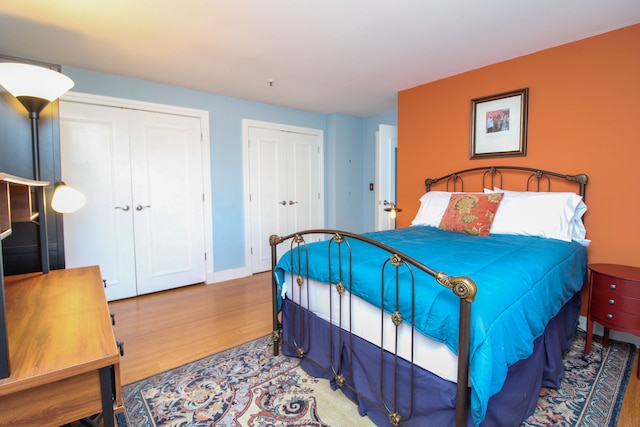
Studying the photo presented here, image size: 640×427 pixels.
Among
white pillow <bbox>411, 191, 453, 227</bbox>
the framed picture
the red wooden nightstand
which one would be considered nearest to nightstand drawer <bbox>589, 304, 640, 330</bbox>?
the red wooden nightstand

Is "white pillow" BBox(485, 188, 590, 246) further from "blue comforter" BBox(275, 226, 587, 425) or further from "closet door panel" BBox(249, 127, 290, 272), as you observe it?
"closet door panel" BBox(249, 127, 290, 272)

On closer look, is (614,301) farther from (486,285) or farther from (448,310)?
(448,310)

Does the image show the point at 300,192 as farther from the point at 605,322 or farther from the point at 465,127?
the point at 605,322

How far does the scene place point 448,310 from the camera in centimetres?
122

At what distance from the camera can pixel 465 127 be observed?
3178mm

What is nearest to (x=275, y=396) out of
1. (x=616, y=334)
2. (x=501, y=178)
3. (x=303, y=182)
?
(x=616, y=334)

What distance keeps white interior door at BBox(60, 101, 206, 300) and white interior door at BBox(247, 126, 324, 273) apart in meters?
0.73

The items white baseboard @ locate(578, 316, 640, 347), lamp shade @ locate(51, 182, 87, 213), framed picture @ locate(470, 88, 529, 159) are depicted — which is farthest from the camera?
framed picture @ locate(470, 88, 529, 159)

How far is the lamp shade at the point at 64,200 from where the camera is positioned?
5.48 feet

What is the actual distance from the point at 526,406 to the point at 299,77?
122 inches

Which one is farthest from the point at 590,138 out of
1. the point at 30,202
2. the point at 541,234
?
the point at 30,202

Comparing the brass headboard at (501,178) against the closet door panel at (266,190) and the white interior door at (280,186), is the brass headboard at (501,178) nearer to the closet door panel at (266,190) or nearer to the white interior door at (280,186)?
the white interior door at (280,186)

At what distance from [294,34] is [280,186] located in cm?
234

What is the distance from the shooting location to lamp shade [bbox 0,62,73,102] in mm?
1505
